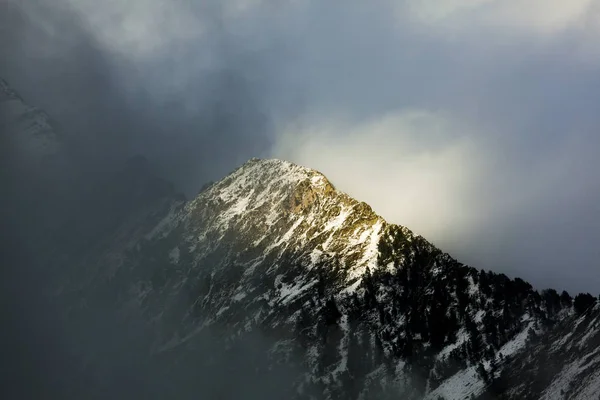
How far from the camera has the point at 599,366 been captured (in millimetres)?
197500

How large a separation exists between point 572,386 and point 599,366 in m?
10.7

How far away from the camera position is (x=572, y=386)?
650 ft
